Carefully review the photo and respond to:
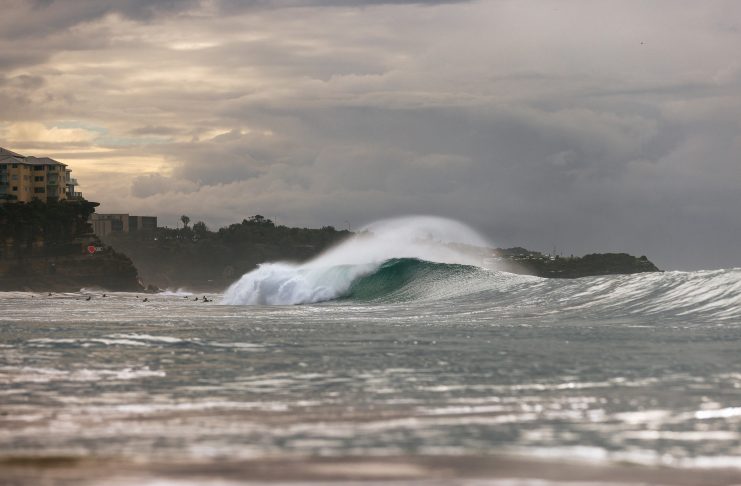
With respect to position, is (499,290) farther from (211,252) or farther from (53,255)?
(211,252)

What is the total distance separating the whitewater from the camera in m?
8.80

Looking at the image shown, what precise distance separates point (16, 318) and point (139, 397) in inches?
749

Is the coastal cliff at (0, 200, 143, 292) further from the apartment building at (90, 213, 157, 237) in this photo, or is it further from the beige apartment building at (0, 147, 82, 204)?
the apartment building at (90, 213, 157, 237)

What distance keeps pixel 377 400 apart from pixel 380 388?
1017mm

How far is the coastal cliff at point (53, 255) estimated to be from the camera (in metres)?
112

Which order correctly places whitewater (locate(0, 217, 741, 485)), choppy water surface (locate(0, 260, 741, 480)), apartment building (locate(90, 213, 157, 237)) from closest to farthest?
whitewater (locate(0, 217, 741, 485)), choppy water surface (locate(0, 260, 741, 480)), apartment building (locate(90, 213, 157, 237))

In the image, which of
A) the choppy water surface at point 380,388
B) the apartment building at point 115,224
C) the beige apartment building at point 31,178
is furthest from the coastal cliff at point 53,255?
the choppy water surface at point 380,388

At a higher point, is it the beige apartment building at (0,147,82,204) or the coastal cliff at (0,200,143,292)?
the beige apartment building at (0,147,82,204)

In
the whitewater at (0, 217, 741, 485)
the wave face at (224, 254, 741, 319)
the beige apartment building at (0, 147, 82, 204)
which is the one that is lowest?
the whitewater at (0, 217, 741, 485)

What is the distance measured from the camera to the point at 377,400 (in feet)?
40.9

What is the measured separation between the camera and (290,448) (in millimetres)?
9508

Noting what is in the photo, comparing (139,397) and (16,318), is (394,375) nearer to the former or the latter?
(139,397)

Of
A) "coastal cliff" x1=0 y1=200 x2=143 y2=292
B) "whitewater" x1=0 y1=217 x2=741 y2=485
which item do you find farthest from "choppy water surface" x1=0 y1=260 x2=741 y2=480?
"coastal cliff" x1=0 y1=200 x2=143 y2=292

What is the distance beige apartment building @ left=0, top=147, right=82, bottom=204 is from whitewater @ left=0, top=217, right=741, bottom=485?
110 m
